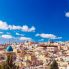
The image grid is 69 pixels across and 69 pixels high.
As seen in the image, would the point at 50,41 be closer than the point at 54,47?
No

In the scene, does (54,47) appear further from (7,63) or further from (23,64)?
(7,63)

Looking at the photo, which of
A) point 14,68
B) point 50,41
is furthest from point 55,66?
point 50,41

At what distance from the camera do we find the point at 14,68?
515cm

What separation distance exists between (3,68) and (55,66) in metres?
3.26

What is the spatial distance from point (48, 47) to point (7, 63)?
2149 centimetres

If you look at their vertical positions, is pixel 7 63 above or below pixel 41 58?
below

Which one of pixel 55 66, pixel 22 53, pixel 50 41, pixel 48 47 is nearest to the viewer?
pixel 55 66

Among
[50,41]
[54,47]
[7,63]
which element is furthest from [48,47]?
[7,63]

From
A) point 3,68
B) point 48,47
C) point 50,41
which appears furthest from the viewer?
point 50,41

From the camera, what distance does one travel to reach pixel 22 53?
71.6ft

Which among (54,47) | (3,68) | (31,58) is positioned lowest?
(3,68)

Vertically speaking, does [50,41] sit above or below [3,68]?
above

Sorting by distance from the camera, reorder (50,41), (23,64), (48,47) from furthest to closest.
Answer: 1. (50,41)
2. (48,47)
3. (23,64)

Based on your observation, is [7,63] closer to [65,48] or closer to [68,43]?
[65,48]
